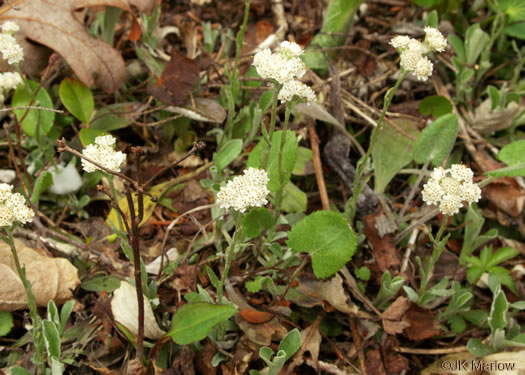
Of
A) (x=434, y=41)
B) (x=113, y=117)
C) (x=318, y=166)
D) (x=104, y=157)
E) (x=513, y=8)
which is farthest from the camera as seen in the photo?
(x=513, y=8)

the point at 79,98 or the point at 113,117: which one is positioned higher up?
the point at 79,98

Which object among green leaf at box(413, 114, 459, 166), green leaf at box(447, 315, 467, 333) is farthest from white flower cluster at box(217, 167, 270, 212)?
green leaf at box(447, 315, 467, 333)

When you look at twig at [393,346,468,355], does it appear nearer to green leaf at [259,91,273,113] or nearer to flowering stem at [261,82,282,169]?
flowering stem at [261,82,282,169]

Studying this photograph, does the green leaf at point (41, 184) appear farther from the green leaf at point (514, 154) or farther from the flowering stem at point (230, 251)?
the green leaf at point (514, 154)

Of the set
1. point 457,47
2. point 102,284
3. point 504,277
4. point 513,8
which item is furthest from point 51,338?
point 513,8

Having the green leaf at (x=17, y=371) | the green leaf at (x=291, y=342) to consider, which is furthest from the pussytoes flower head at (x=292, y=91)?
the green leaf at (x=17, y=371)

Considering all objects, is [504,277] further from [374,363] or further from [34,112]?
[34,112]
